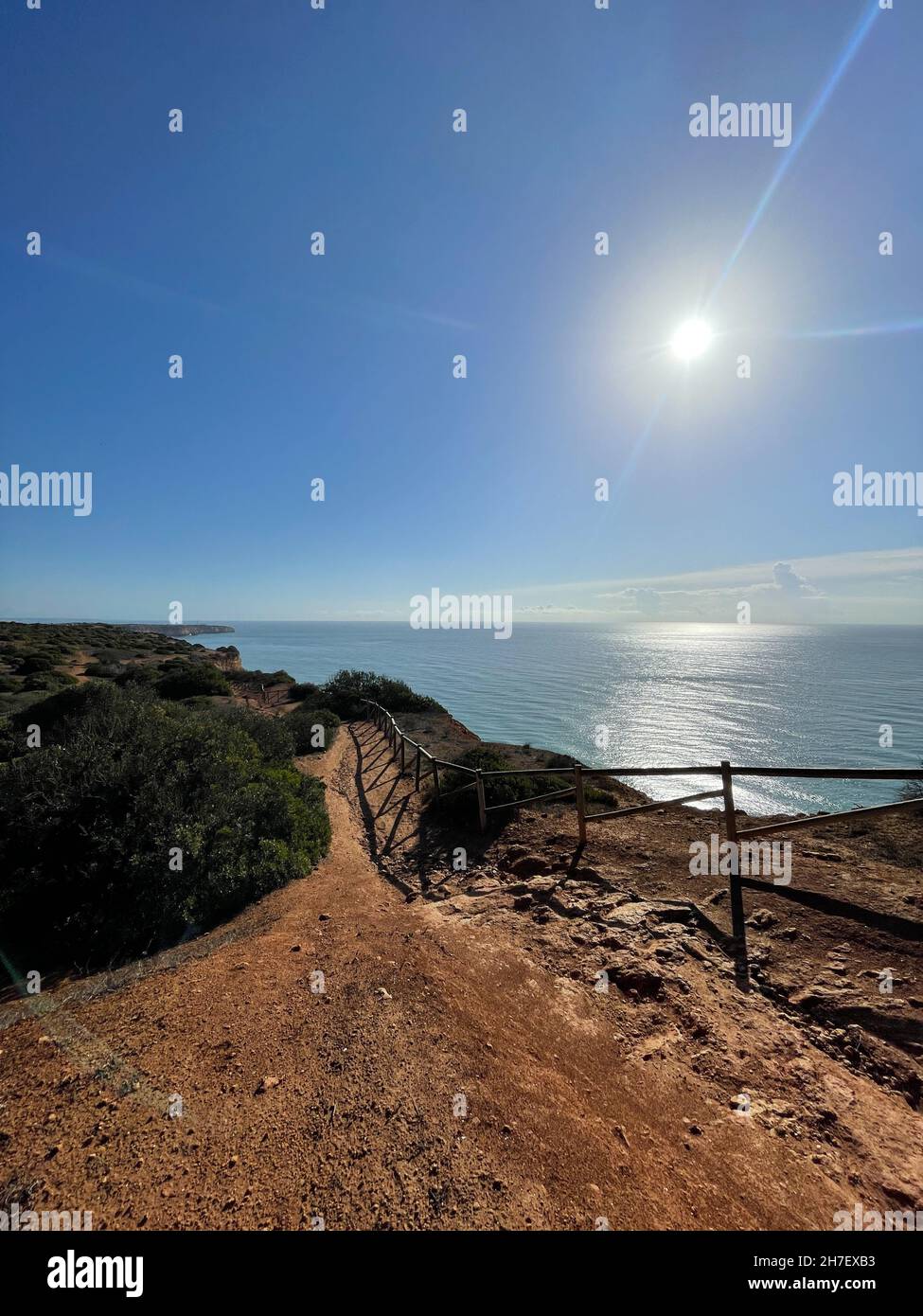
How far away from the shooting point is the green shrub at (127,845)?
5492 millimetres

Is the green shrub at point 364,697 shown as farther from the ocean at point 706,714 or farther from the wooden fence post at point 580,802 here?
the wooden fence post at point 580,802

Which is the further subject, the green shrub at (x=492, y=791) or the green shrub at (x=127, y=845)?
the green shrub at (x=492, y=791)

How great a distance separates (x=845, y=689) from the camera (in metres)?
45.0

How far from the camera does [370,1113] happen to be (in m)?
2.87

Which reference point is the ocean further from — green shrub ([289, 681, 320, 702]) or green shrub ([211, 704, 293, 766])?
green shrub ([211, 704, 293, 766])

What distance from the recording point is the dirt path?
7.73 feet

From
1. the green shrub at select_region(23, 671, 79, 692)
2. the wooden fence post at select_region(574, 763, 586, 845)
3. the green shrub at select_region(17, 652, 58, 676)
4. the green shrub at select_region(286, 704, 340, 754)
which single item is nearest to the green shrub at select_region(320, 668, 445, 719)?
the green shrub at select_region(286, 704, 340, 754)

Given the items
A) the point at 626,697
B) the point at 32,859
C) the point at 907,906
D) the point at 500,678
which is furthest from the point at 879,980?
the point at 500,678

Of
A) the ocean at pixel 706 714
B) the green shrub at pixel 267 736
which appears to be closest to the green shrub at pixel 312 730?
the green shrub at pixel 267 736

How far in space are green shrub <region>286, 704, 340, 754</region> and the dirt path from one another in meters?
13.2

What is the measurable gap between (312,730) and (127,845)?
43.0 feet

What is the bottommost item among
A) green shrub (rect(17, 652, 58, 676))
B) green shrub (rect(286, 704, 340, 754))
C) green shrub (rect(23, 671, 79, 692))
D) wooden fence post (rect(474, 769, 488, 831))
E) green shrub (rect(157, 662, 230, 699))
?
green shrub (rect(286, 704, 340, 754))

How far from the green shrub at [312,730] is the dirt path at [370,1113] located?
13162mm

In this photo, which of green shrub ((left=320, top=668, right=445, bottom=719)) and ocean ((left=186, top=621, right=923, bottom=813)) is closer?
ocean ((left=186, top=621, right=923, bottom=813))
